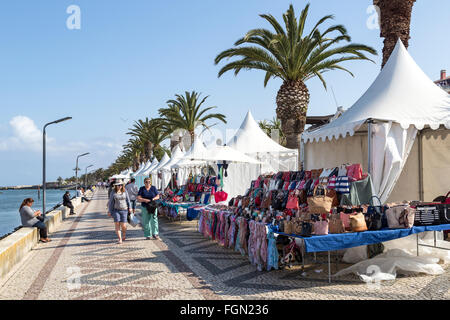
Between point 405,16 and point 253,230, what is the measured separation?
899 cm

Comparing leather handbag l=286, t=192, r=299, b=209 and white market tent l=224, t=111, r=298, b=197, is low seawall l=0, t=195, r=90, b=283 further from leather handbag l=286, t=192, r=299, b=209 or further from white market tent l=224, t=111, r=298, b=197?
white market tent l=224, t=111, r=298, b=197

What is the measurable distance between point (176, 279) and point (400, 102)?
5.56 m

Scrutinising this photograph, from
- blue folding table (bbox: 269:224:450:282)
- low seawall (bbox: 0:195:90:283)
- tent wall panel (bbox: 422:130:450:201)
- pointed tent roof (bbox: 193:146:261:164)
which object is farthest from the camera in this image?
pointed tent roof (bbox: 193:146:261:164)

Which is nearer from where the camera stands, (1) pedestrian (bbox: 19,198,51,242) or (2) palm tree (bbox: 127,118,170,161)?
(1) pedestrian (bbox: 19,198,51,242)

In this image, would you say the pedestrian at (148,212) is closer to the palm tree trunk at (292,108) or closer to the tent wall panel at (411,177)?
the tent wall panel at (411,177)

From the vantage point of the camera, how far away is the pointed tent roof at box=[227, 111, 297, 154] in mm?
15297

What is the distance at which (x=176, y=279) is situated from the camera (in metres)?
6.01

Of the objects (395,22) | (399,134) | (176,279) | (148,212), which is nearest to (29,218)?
(148,212)

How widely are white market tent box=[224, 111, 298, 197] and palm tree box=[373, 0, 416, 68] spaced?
529 centimetres

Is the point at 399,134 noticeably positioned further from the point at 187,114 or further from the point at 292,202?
the point at 187,114

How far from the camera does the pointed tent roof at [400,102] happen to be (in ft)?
23.9

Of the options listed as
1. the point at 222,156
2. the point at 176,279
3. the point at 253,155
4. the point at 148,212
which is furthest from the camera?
the point at 253,155

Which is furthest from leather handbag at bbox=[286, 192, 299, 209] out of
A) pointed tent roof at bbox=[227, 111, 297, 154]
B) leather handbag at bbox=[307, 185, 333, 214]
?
pointed tent roof at bbox=[227, 111, 297, 154]

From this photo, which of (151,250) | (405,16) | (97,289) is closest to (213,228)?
(151,250)
